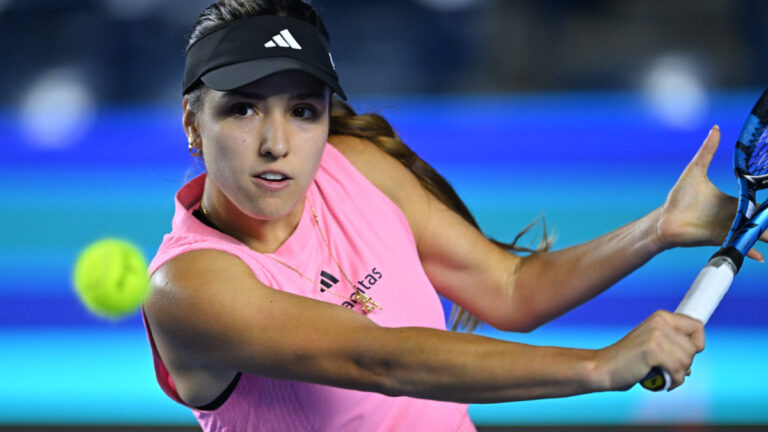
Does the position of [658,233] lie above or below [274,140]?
above

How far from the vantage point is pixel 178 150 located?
3.92 metres

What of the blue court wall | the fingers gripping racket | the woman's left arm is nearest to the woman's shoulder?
the woman's left arm

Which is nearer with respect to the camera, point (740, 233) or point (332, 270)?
point (740, 233)

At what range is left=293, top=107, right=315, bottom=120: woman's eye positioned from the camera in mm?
1452

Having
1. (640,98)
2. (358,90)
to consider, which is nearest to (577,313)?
(640,98)

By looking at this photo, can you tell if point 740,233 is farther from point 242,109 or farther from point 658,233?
point 242,109

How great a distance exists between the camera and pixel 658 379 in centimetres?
118

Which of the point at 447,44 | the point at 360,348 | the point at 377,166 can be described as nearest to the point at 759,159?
the point at 377,166

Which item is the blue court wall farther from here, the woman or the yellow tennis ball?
the woman

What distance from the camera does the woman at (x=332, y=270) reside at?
1.24 meters

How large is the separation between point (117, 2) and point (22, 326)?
151 centimetres

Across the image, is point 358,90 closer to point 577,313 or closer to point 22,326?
point 577,313

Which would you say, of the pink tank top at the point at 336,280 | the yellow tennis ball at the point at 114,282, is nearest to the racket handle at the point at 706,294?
the pink tank top at the point at 336,280

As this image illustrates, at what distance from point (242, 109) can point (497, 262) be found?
0.62 m
